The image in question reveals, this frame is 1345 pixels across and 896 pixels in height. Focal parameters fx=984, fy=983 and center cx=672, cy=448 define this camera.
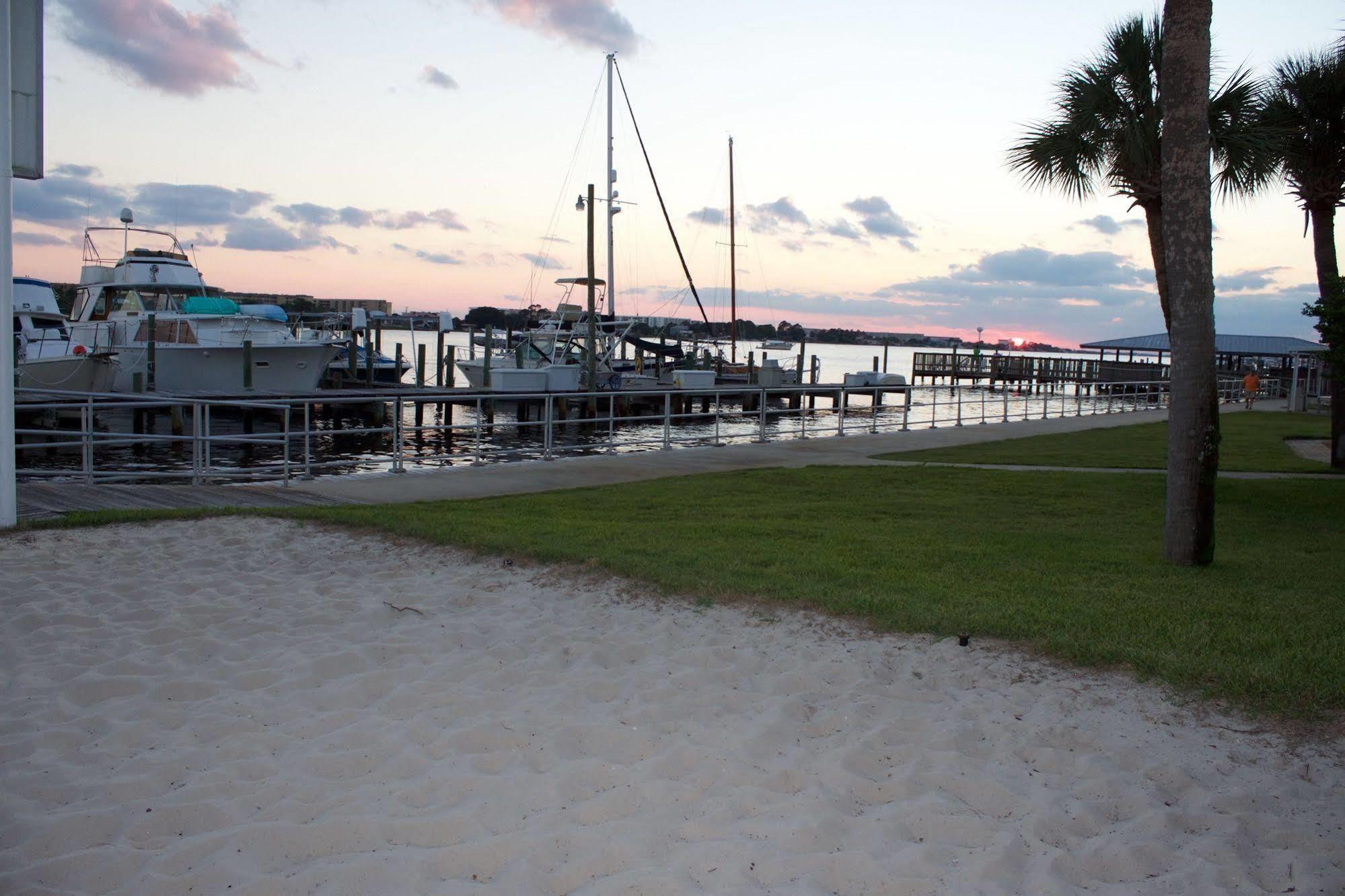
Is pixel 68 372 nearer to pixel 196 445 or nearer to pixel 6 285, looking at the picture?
pixel 196 445

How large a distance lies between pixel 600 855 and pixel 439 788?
0.85m

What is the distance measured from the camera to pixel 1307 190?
1509 cm

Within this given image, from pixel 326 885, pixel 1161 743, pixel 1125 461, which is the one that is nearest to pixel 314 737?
pixel 326 885

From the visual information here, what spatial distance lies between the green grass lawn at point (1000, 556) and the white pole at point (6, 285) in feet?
2.37

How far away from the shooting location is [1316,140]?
14.9 m

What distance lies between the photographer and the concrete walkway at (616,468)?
38.5 feet

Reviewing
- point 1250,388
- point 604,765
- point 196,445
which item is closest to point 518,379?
point 196,445

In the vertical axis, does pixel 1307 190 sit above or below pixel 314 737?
above

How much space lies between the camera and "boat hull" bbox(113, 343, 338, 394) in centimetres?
2995

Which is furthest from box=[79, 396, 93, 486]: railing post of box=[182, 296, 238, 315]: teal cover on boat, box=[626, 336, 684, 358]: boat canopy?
box=[626, 336, 684, 358]: boat canopy

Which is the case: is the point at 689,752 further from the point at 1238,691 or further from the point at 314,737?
the point at 1238,691

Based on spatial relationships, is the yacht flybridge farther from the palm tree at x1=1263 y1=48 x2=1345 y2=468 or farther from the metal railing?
the palm tree at x1=1263 y1=48 x2=1345 y2=468

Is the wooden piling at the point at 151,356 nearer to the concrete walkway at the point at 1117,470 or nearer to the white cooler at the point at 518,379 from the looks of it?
the white cooler at the point at 518,379

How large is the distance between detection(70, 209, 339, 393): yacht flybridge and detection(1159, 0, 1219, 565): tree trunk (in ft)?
91.0
